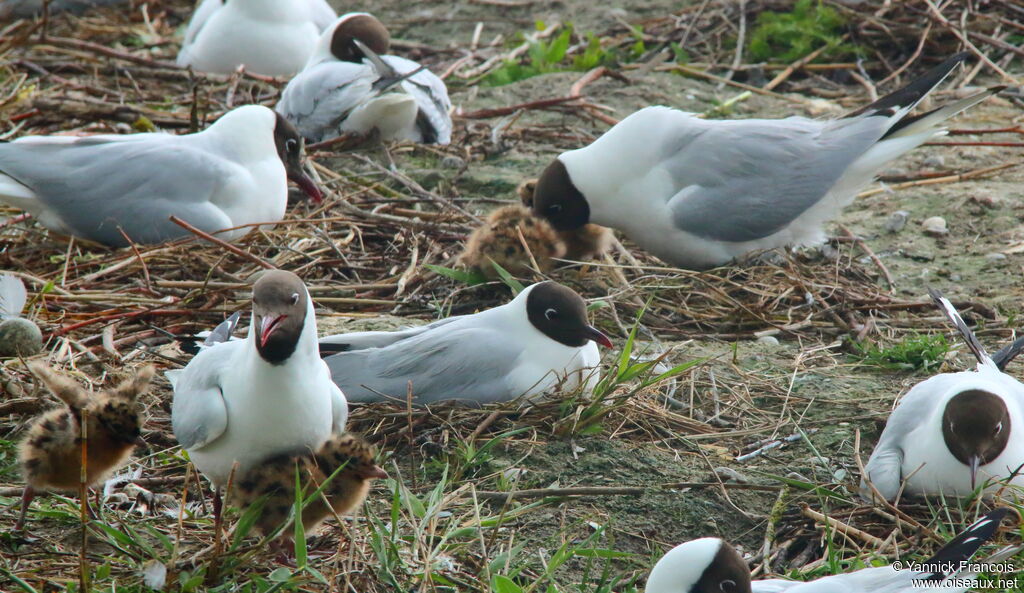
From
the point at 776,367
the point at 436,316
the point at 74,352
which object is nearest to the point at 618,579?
the point at 776,367

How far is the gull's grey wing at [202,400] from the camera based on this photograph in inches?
123

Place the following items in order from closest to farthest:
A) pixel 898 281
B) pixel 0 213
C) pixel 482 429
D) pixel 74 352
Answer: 1. pixel 482 429
2. pixel 74 352
3. pixel 898 281
4. pixel 0 213

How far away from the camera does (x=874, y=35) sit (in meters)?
8.02

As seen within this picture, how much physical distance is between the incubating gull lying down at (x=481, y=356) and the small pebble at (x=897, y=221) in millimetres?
2342

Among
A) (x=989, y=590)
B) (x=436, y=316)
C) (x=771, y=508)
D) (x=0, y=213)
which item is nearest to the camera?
(x=989, y=590)

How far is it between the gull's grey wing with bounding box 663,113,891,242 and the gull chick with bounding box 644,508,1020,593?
252 cm

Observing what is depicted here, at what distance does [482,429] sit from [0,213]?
3530mm

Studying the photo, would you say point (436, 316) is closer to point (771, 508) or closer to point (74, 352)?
point (74, 352)

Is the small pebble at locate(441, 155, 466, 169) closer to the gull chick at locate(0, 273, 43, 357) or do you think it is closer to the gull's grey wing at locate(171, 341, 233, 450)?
the gull chick at locate(0, 273, 43, 357)

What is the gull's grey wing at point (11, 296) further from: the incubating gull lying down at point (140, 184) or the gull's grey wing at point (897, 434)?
the gull's grey wing at point (897, 434)

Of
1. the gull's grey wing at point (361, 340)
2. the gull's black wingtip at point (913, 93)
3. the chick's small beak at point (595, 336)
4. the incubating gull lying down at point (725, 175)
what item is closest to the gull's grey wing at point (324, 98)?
the incubating gull lying down at point (725, 175)

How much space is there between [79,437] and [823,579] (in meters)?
2.07

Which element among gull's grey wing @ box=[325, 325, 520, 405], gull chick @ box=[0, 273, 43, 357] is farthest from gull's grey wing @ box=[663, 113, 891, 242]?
gull chick @ box=[0, 273, 43, 357]

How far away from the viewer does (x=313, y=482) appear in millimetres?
3002
